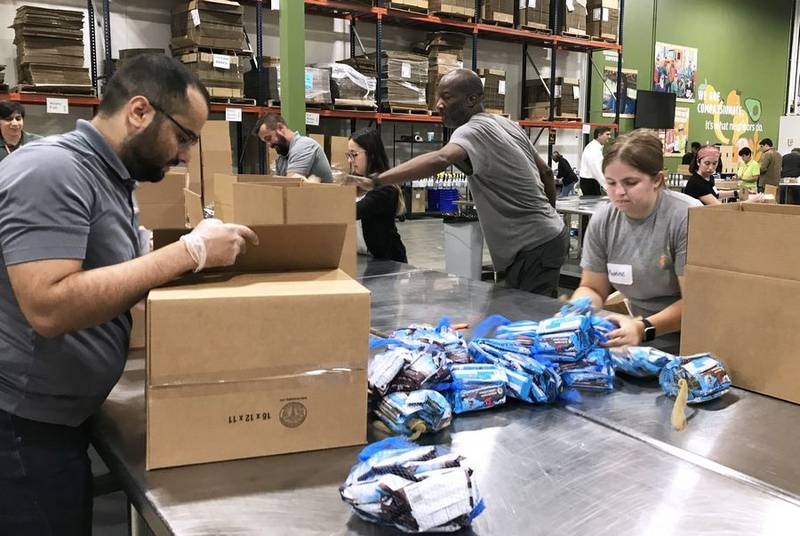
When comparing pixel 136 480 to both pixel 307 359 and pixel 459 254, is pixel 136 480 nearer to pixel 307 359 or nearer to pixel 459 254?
pixel 307 359

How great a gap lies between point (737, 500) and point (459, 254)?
4.88 metres

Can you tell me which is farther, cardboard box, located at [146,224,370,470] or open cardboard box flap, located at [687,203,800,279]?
open cardboard box flap, located at [687,203,800,279]

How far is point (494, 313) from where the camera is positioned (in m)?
2.40

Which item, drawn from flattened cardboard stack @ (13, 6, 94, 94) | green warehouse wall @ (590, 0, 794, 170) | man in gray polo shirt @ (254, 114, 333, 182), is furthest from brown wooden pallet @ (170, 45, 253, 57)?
green warehouse wall @ (590, 0, 794, 170)

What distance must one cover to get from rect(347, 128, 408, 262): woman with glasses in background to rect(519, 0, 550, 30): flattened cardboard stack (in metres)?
6.10

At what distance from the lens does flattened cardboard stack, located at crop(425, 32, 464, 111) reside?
27.6ft

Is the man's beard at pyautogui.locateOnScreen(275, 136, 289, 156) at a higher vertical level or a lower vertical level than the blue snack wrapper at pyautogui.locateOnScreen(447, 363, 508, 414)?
higher

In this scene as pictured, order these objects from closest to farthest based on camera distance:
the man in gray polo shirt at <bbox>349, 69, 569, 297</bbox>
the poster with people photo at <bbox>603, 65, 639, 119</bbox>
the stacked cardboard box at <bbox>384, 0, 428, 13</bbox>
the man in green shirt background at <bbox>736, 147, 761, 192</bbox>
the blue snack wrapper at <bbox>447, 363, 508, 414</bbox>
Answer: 1. the blue snack wrapper at <bbox>447, 363, 508, 414</bbox>
2. the man in gray polo shirt at <bbox>349, 69, 569, 297</bbox>
3. the stacked cardboard box at <bbox>384, 0, 428, 13</bbox>
4. the man in green shirt background at <bbox>736, 147, 761, 192</bbox>
5. the poster with people photo at <bbox>603, 65, 639, 119</bbox>

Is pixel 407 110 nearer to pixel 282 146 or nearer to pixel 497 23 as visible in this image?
pixel 497 23

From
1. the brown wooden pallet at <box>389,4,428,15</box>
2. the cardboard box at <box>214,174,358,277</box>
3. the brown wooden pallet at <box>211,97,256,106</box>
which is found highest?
the brown wooden pallet at <box>389,4,428,15</box>

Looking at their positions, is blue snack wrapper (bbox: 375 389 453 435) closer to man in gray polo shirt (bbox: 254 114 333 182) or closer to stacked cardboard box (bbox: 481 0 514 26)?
man in gray polo shirt (bbox: 254 114 333 182)

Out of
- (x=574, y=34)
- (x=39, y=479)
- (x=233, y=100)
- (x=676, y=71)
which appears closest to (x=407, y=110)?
(x=233, y=100)

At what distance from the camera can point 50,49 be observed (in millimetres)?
5863

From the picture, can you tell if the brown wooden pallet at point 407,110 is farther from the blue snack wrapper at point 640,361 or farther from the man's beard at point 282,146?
the blue snack wrapper at point 640,361
